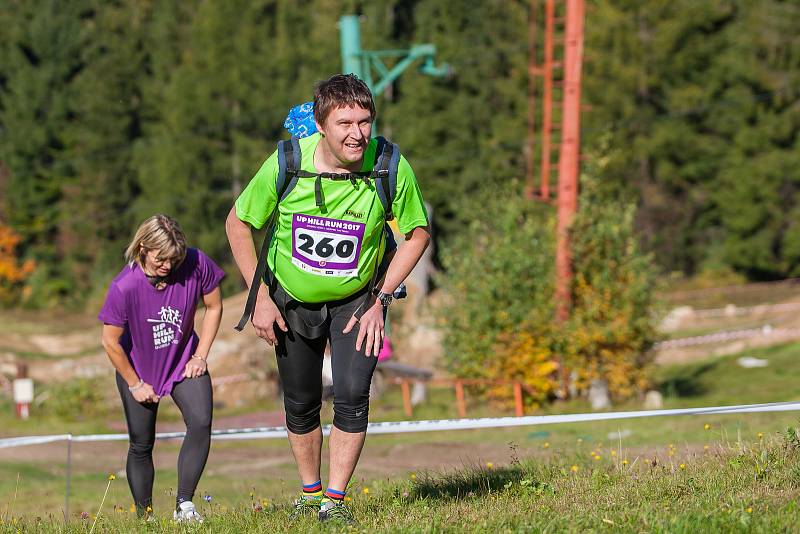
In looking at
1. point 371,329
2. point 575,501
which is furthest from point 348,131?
point 575,501

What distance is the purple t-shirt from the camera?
6750mm

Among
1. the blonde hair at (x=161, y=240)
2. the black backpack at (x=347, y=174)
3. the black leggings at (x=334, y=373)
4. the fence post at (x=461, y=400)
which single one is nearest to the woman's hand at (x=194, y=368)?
the blonde hair at (x=161, y=240)

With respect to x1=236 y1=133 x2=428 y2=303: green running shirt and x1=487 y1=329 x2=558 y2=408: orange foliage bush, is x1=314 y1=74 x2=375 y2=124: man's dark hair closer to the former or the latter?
x1=236 y1=133 x2=428 y2=303: green running shirt

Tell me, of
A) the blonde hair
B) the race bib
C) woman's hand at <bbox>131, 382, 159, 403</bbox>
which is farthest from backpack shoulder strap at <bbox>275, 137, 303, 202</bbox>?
woman's hand at <bbox>131, 382, 159, 403</bbox>

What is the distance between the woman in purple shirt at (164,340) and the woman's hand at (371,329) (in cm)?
138

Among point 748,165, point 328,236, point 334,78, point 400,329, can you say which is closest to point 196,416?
point 328,236

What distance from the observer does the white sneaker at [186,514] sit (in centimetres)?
605

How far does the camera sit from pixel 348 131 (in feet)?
17.7

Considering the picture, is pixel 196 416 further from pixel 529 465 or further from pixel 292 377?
pixel 529 465

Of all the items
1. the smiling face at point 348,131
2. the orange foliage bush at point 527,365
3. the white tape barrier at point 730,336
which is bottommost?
the white tape barrier at point 730,336

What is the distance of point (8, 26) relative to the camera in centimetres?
5819

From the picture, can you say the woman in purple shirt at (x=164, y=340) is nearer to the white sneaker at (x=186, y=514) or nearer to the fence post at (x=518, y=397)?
the white sneaker at (x=186, y=514)

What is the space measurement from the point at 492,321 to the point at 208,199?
3329 cm

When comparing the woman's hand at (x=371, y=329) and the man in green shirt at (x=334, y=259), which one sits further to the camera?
the woman's hand at (x=371, y=329)
